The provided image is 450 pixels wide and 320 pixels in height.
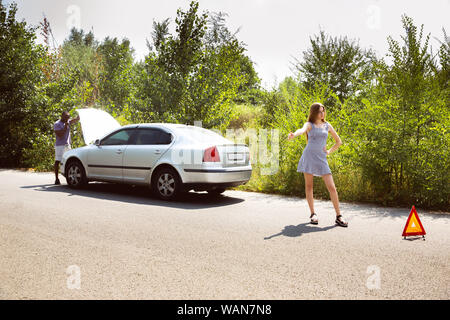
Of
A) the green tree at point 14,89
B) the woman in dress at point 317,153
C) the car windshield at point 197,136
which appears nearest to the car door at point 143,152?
the car windshield at point 197,136

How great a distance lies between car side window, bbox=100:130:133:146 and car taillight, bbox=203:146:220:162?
2.31 m

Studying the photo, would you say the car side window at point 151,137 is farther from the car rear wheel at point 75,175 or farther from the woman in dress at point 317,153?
the woman in dress at point 317,153

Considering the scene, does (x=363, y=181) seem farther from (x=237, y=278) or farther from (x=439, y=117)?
(x=237, y=278)

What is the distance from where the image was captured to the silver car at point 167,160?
8383mm

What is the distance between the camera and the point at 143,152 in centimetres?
912

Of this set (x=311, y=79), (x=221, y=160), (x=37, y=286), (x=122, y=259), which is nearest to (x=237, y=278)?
(x=122, y=259)

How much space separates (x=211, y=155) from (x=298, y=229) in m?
2.85

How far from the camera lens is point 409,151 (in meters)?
8.35

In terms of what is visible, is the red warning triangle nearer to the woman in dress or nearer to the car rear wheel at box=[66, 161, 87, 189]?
the woman in dress

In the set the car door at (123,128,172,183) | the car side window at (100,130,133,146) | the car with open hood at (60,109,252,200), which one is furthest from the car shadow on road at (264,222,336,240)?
the car side window at (100,130,133,146)

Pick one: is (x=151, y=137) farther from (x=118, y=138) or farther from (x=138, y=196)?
(x=138, y=196)

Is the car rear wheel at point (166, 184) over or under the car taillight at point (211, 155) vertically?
under

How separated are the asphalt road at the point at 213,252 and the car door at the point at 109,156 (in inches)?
56.8

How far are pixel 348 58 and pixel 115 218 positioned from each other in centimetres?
1974
